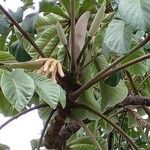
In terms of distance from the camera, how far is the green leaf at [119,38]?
0.88 metres

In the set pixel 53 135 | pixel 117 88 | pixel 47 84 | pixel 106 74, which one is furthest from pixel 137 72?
pixel 47 84

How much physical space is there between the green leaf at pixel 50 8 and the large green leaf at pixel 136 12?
38cm

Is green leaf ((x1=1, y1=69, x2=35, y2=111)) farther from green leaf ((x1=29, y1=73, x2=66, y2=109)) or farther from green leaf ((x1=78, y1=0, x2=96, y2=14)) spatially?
green leaf ((x1=78, y1=0, x2=96, y2=14))

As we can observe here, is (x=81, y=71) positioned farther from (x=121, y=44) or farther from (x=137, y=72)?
(x=121, y=44)

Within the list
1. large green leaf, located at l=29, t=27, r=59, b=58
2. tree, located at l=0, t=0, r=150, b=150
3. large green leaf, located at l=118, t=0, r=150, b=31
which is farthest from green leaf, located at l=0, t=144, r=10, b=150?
large green leaf, located at l=118, t=0, r=150, b=31

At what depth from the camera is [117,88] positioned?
1269mm

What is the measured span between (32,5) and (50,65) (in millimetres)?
353

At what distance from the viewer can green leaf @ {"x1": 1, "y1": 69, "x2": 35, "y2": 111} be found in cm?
69

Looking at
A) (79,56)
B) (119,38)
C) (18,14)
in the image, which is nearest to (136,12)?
(119,38)

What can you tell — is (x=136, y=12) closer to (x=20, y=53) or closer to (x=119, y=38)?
(x=119, y=38)

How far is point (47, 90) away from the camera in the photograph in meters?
0.75

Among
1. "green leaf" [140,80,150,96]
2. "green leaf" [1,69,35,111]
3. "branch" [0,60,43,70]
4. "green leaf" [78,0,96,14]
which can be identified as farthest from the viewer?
"green leaf" [140,80,150,96]

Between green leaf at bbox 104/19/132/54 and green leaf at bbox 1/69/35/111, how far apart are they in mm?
219

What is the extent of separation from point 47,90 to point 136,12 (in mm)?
217
